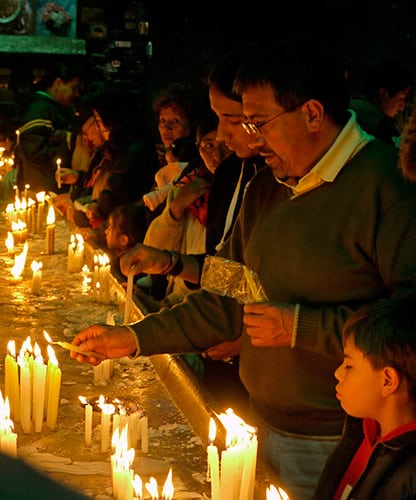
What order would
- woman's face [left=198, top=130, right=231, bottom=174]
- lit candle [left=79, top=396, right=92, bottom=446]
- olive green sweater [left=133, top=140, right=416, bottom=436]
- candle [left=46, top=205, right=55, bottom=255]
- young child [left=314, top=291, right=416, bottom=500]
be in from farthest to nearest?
candle [left=46, top=205, right=55, bottom=255], woman's face [left=198, top=130, right=231, bottom=174], lit candle [left=79, top=396, right=92, bottom=446], olive green sweater [left=133, top=140, right=416, bottom=436], young child [left=314, top=291, right=416, bottom=500]

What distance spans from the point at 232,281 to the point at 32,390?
780 millimetres

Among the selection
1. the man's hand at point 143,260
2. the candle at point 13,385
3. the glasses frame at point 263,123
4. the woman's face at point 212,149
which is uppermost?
the glasses frame at point 263,123

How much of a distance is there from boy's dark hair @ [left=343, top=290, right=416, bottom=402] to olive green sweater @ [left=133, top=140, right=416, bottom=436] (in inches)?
13.7

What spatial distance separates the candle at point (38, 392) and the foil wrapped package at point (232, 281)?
0.60 metres

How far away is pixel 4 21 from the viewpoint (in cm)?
1861

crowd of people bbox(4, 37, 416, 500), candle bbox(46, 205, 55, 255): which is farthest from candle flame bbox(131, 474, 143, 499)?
candle bbox(46, 205, 55, 255)

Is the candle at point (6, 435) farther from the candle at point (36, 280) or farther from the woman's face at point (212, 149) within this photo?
the candle at point (36, 280)

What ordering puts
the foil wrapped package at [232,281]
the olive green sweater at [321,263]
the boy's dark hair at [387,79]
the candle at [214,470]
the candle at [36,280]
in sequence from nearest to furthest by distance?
the candle at [214,470] → the olive green sweater at [321,263] → the foil wrapped package at [232,281] → the candle at [36,280] → the boy's dark hair at [387,79]

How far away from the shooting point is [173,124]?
532 cm

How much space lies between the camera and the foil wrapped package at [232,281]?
2.64m

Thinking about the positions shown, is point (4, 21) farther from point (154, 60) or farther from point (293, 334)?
point (293, 334)

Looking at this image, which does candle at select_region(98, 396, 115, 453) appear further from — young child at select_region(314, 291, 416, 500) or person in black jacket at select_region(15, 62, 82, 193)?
person in black jacket at select_region(15, 62, 82, 193)

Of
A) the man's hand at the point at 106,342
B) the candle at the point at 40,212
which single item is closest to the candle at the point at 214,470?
the man's hand at the point at 106,342

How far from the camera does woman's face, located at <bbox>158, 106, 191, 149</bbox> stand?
5289 millimetres
